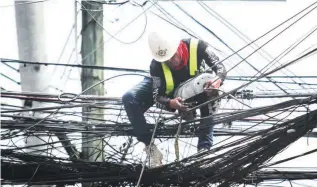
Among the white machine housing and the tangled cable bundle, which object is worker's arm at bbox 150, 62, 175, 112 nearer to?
the white machine housing

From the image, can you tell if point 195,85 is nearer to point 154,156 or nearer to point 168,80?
point 168,80

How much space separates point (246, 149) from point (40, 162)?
1.72 meters

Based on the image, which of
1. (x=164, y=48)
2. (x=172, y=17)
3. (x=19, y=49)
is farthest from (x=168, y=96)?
(x=19, y=49)

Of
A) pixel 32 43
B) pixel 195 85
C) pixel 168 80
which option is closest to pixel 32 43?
pixel 32 43

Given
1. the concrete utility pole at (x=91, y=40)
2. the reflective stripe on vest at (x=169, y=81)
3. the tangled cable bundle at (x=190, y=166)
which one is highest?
the concrete utility pole at (x=91, y=40)

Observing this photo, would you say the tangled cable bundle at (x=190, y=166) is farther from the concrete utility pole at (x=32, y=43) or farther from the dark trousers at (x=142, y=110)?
the concrete utility pole at (x=32, y=43)

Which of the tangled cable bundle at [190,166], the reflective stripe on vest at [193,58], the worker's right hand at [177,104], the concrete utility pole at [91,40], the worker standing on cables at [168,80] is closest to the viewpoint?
the tangled cable bundle at [190,166]

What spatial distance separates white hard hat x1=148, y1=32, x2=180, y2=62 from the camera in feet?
19.3

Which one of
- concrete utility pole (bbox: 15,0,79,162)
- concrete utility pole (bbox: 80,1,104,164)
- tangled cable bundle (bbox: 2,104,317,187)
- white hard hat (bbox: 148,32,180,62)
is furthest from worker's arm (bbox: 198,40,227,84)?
concrete utility pole (bbox: 15,0,79,162)

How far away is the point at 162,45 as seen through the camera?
591cm

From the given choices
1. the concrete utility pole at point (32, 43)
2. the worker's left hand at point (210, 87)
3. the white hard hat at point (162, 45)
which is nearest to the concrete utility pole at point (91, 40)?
the concrete utility pole at point (32, 43)

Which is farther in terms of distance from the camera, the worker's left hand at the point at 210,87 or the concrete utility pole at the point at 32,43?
the concrete utility pole at the point at 32,43

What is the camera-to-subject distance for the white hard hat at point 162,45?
5.87 metres

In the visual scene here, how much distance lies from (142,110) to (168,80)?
334 millimetres
